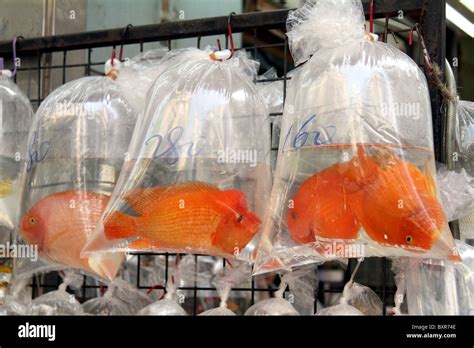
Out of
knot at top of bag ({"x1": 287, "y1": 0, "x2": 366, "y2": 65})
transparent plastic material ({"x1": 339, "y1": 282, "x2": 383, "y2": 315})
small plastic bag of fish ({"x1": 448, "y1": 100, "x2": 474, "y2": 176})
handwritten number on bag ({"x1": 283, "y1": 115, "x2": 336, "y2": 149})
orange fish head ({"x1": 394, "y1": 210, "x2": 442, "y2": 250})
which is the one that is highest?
knot at top of bag ({"x1": 287, "y1": 0, "x2": 366, "y2": 65})

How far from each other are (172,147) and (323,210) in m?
0.31

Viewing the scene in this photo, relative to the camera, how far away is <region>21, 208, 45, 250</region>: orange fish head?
1614mm

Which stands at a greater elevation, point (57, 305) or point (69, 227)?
point (69, 227)

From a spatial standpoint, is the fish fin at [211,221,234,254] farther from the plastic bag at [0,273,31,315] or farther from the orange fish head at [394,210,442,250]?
the plastic bag at [0,273,31,315]

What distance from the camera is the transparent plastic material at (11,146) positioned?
1761 millimetres

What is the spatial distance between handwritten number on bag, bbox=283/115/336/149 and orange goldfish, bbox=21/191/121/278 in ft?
1.42

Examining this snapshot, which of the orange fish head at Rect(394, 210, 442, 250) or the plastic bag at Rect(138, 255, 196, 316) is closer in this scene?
the orange fish head at Rect(394, 210, 442, 250)

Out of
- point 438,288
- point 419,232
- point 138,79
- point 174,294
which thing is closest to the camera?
point 419,232

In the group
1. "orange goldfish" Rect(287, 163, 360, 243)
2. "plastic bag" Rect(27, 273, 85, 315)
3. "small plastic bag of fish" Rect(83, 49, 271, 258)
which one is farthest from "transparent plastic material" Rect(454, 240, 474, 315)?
"plastic bag" Rect(27, 273, 85, 315)

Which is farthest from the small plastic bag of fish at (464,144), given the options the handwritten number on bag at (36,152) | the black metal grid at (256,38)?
the handwritten number on bag at (36,152)

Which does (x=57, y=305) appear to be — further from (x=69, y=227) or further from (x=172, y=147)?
(x=172, y=147)

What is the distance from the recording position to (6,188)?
1775mm

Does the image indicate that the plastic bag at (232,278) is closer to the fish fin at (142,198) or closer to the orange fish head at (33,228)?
the fish fin at (142,198)

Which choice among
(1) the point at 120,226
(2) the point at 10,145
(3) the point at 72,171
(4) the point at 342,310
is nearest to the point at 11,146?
(2) the point at 10,145
